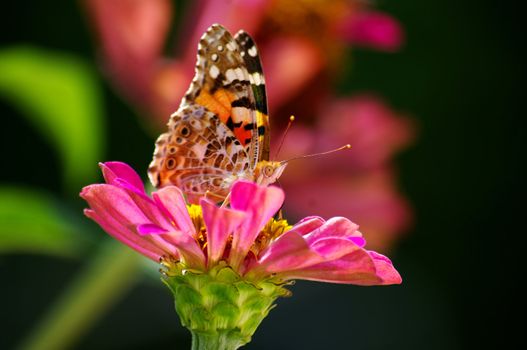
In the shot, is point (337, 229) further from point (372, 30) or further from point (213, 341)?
point (372, 30)

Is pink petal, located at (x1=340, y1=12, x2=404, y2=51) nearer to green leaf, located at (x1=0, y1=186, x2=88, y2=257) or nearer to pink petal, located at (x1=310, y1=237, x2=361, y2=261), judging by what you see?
green leaf, located at (x1=0, y1=186, x2=88, y2=257)

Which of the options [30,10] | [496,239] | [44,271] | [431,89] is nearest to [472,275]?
[496,239]

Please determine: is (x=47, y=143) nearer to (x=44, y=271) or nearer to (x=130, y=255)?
(x=44, y=271)

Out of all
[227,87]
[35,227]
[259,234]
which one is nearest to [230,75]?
[227,87]

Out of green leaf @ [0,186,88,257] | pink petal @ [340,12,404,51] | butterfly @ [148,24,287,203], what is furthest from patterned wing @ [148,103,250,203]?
pink petal @ [340,12,404,51]

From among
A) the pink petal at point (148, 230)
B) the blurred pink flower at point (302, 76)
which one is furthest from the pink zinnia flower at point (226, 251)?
the blurred pink flower at point (302, 76)
